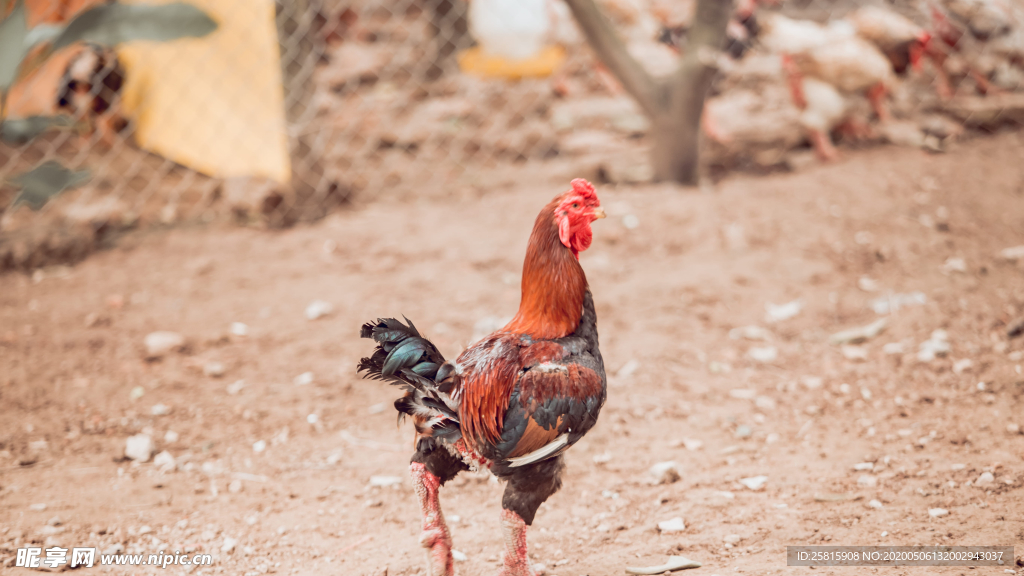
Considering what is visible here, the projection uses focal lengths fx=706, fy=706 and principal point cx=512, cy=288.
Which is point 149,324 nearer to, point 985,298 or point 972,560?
point 972,560

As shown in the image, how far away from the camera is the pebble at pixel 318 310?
3.45 meters

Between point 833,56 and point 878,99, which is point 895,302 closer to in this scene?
point 833,56

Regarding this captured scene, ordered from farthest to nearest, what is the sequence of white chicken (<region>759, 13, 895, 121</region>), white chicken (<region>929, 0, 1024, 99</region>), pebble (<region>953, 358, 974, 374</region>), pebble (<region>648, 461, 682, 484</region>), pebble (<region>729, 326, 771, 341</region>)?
white chicken (<region>929, 0, 1024, 99</region>) → white chicken (<region>759, 13, 895, 121</region>) → pebble (<region>729, 326, 771, 341</region>) → pebble (<region>953, 358, 974, 374</region>) → pebble (<region>648, 461, 682, 484</region>)

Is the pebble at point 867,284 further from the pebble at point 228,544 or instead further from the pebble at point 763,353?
the pebble at point 228,544

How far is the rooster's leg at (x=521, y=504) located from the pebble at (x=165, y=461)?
52.7 inches

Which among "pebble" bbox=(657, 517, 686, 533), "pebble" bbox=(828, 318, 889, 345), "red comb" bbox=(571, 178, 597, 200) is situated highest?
"red comb" bbox=(571, 178, 597, 200)

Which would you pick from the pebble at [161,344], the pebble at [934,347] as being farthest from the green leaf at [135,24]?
the pebble at [934,347]

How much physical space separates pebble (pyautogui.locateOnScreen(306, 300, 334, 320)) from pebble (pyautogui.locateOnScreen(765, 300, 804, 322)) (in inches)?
84.0

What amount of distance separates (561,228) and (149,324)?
2.36 metres

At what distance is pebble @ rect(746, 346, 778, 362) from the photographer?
3128mm

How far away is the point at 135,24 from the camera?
2701mm

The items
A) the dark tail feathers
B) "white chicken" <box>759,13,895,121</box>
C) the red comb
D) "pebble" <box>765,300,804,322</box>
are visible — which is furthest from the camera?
"white chicken" <box>759,13,895,121</box>

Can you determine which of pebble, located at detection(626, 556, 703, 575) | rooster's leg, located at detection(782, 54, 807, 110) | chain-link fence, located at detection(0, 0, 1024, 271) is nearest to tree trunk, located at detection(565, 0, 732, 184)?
chain-link fence, located at detection(0, 0, 1024, 271)

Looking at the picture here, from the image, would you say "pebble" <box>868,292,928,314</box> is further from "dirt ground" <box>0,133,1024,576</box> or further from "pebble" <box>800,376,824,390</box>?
"pebble" <box>800,376,824,390</box>
